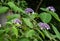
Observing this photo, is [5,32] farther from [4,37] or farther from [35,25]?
[35,25]

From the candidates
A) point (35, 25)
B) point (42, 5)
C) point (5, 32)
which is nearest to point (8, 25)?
point (5, 32)

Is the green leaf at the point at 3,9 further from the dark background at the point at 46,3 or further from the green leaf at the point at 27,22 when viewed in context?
the dark background at the point at 46,3

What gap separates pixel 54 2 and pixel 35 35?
12.8ft

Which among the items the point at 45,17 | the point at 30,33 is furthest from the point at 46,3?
the point at 30,33

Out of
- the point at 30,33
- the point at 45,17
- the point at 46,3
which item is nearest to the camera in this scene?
the point at 30,33

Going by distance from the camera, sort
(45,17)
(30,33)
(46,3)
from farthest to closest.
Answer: (46,3) → (45,17) → (30,33)

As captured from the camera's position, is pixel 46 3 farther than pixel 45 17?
Yes

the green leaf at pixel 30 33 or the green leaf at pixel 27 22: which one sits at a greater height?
the green leaf at pixel 27 22

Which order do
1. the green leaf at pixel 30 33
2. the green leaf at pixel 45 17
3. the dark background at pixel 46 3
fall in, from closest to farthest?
→ the green leaf at pixel 30 33 < the green leaf at pixel 45 17 < the dark background at pixel 46 3

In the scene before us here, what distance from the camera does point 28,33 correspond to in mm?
1667

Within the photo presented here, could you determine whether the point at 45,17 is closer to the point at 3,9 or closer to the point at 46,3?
the point at 3,9

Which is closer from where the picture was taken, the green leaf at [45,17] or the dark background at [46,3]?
the green leaf at [45,17]

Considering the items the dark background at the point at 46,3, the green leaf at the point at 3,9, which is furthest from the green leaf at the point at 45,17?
the dark background at the point at 46,3

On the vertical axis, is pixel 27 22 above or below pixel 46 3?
above
